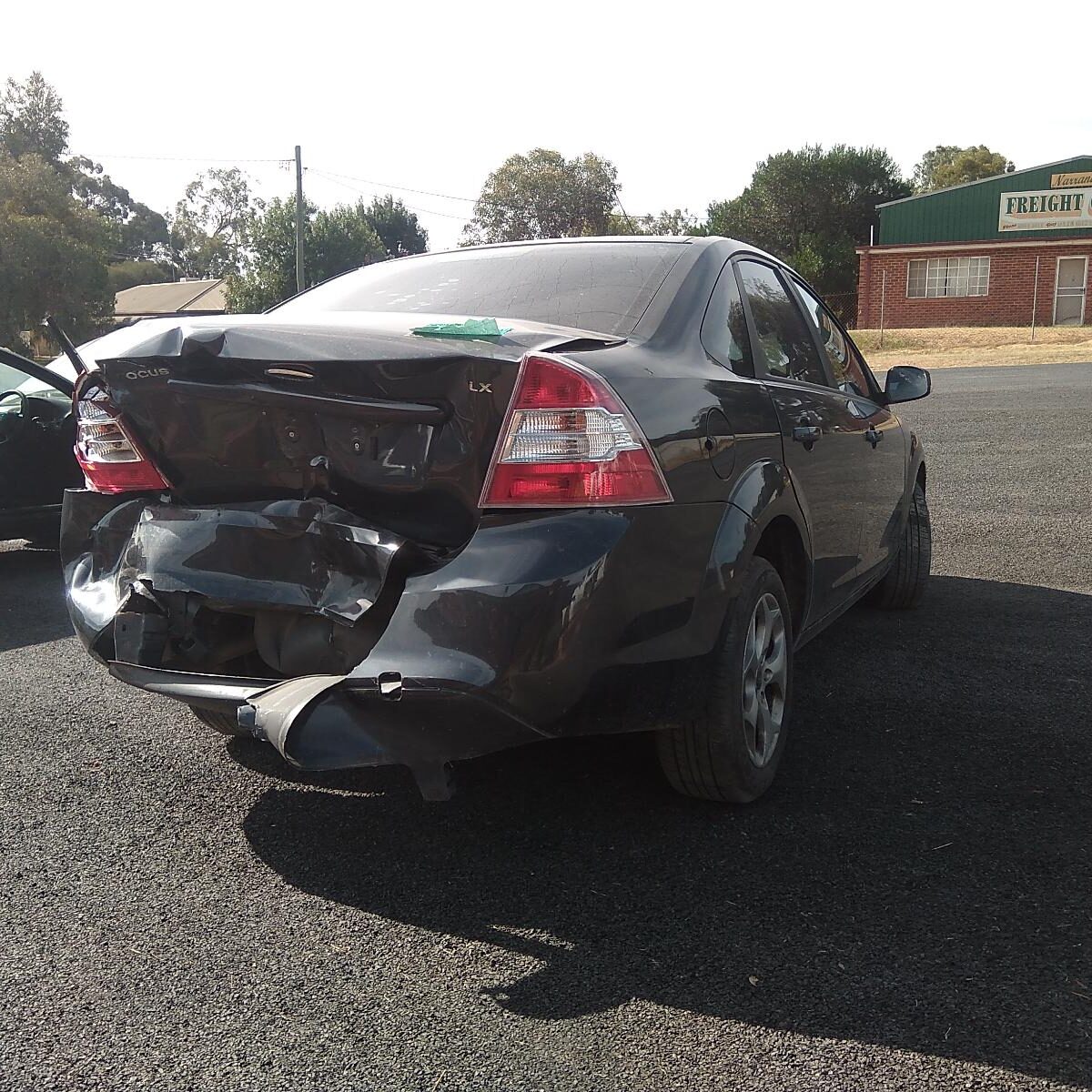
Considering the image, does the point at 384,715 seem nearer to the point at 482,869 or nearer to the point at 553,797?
the point at 482,869

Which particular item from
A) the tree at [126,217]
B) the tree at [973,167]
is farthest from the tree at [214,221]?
the tree at [973,167]

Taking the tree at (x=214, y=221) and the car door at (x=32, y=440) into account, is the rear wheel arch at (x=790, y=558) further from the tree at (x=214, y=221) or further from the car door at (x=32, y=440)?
the tree at (x=214, y=221)

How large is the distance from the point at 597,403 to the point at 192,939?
1584 mm

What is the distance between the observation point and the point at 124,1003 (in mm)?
2518

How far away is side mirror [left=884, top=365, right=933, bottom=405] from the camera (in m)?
5.16

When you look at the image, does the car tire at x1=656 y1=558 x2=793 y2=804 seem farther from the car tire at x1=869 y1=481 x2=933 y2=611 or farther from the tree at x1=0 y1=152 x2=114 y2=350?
the tree at x1=0 y1=152 x2=114 y2=350

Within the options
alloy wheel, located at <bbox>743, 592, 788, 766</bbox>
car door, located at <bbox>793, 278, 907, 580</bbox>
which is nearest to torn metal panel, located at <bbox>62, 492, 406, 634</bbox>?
alloy wheel, located at <bbox>743, 592, 788, 766</bbox>

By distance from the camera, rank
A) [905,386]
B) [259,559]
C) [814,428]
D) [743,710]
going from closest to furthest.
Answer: [259,559] → [743,710] → [814,428] → [905,386]

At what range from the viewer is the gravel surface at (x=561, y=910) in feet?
7.61

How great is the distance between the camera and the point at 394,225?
82000 mm

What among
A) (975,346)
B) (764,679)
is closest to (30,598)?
(764,679)

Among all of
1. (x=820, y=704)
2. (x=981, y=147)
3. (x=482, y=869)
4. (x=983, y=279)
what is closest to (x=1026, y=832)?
(x=820, y=704)

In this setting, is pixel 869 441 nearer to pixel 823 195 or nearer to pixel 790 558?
pixel 790 558

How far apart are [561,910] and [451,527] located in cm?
97
